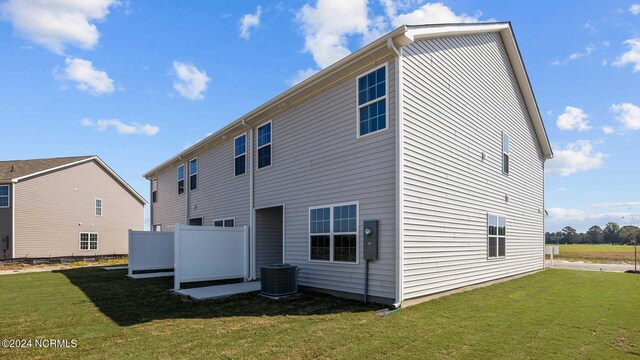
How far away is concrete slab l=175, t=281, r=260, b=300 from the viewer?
948 cm

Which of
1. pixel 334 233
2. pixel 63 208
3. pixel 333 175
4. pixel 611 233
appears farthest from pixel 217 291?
pixel 611 233

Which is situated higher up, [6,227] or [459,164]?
[459,164]

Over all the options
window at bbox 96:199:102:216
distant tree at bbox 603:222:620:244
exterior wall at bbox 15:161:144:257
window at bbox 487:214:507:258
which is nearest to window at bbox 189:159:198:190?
window at bbox 487:214:507:258

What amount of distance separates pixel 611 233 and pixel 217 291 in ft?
348

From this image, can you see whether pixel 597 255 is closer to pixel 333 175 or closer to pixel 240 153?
pixel 240 153

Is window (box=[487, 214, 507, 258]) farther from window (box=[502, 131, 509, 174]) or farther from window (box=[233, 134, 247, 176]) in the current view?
window (box=[233, 134, 247, 176])

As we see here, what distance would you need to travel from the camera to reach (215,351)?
5258mm

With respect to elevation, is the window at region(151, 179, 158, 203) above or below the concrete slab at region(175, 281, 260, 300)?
above

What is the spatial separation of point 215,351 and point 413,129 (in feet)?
18.8

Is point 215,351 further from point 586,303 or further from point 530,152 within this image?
point 530,152

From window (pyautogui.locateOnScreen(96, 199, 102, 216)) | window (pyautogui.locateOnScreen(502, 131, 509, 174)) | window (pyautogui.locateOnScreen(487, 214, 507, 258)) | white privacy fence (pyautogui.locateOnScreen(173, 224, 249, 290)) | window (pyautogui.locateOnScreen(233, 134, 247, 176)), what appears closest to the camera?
white privacy fence (pyautogui.locateOnScreen(173, 224, 249, 290))

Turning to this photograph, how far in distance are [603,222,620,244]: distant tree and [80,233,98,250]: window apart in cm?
9941

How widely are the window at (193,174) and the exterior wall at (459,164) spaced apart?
11.5 metres

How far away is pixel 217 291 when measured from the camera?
1017cm
